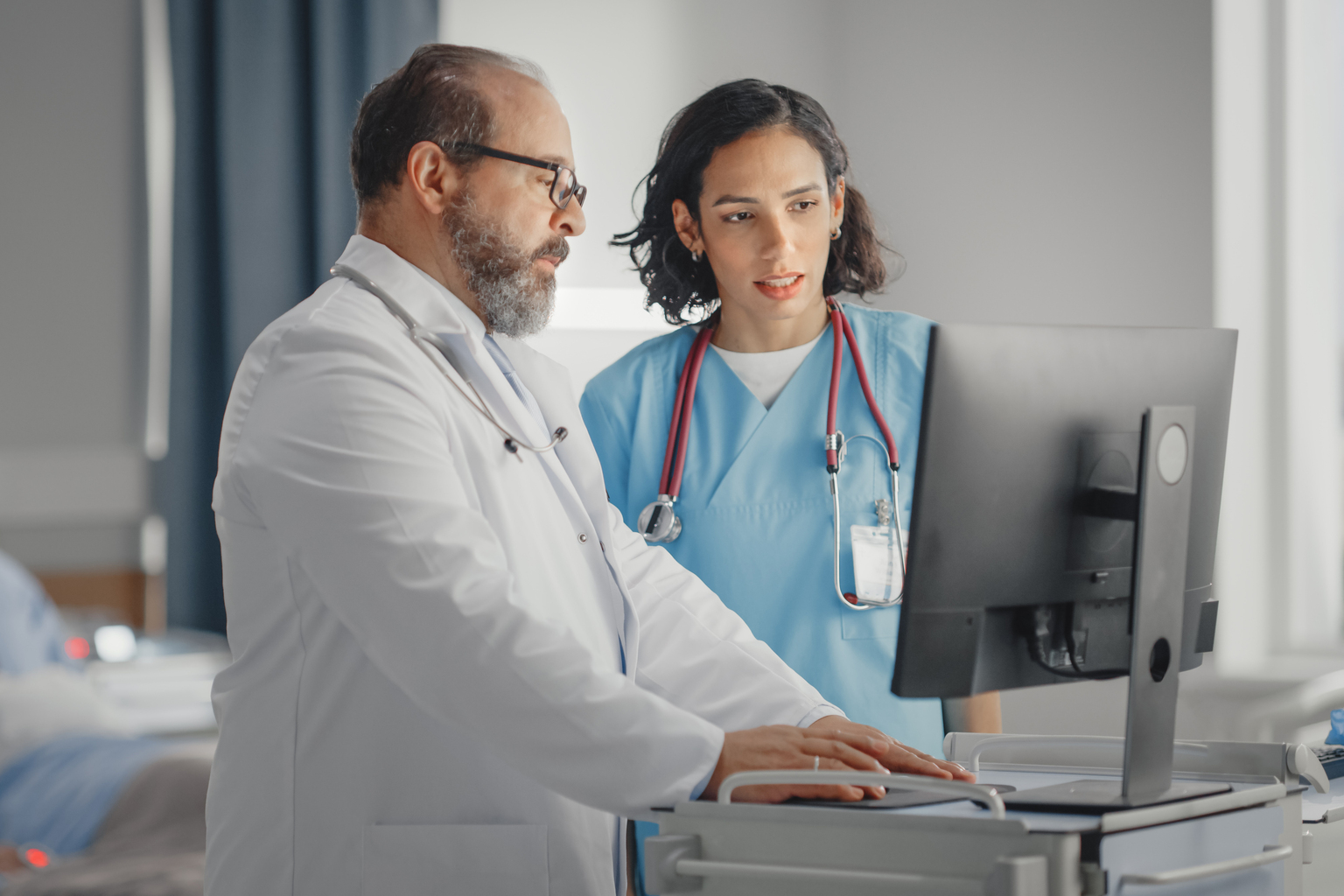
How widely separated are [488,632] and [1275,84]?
7.07 ft

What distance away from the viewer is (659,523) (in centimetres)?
167

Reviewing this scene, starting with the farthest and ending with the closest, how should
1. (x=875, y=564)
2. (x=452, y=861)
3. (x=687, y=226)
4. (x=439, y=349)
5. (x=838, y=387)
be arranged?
(x=687, y=226) < (x=838, y=387) < (x=875, y=564) < (x=439, y=349) < (x=452, y=861)

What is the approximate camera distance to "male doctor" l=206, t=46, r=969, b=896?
0.93m

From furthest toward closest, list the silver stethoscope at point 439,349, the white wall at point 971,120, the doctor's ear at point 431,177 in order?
the white wall at point 971,120, the doctor's ear at point 431,177, the silver stethoscope at point 439,349

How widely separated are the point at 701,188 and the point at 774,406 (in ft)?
1.17

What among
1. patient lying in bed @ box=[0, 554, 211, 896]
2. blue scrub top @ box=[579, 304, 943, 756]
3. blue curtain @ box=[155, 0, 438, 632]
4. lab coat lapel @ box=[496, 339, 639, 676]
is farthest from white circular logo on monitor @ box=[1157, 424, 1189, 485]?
blue curtain @ box=[155, 0, 438, 632]

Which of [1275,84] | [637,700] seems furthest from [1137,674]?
[1275,84]

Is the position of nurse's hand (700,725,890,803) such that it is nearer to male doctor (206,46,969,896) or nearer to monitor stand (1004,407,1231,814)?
male doctor (206,46,969,896)

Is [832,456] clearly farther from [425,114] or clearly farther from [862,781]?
[862,781]

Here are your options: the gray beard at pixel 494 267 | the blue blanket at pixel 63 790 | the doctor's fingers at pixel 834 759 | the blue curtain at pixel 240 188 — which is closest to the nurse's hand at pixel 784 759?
the doctor's fingers at pixel 834 759

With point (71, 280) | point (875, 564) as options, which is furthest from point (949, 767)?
point (71, 280)

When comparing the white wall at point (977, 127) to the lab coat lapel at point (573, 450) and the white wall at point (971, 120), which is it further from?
the lab coat lapel at point (573, 450)

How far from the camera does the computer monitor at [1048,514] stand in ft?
2.90

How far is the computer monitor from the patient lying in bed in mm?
1221
